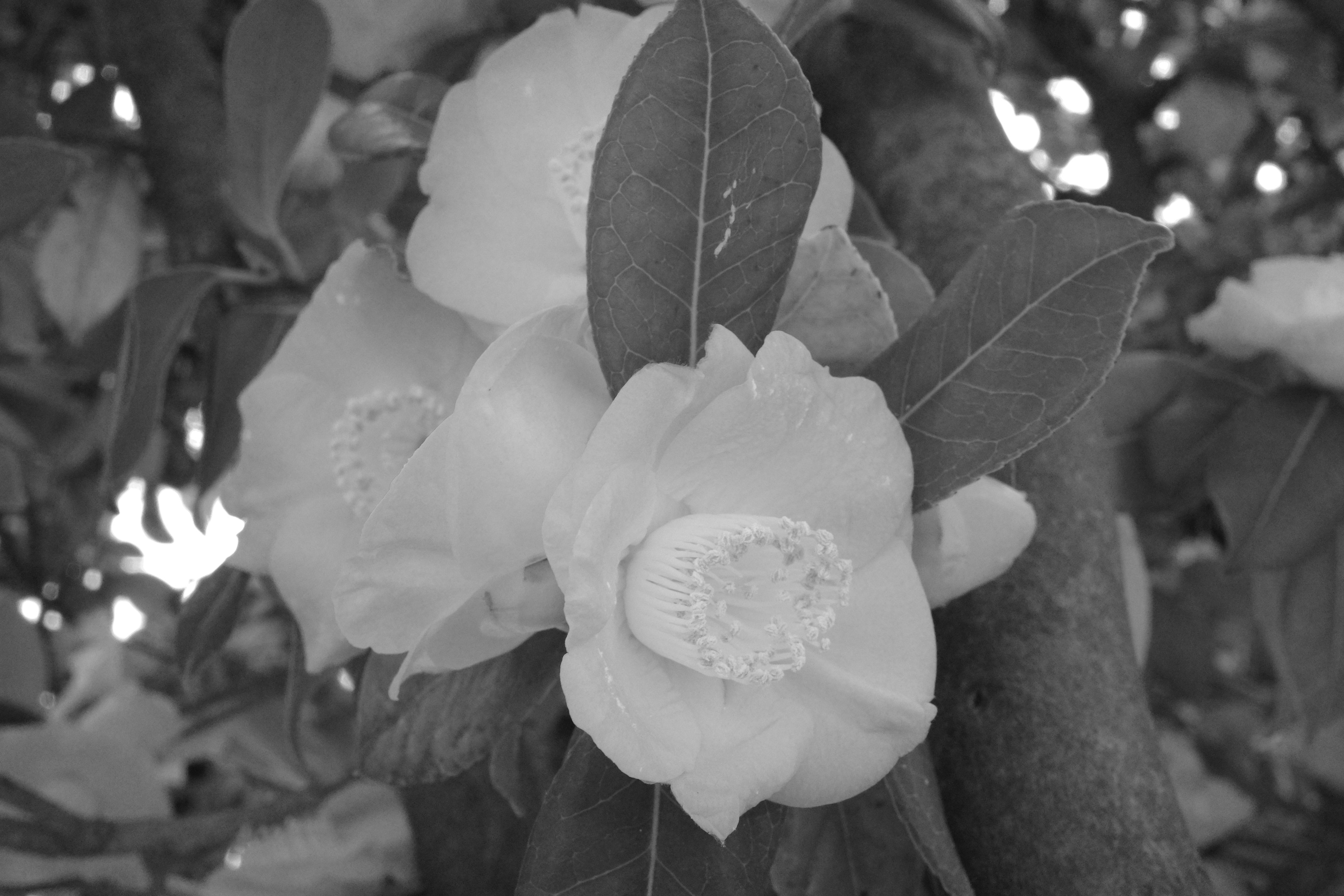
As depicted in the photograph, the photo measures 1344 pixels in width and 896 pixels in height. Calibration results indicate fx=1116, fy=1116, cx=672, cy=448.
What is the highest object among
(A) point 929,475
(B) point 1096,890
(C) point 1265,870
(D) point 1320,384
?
(A) point 929,475

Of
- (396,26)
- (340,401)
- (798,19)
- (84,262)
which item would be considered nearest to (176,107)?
(84,262)

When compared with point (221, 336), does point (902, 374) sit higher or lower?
higher

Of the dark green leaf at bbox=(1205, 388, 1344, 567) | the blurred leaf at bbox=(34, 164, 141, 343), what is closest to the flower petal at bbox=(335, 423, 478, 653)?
the dark green leaf at bbox=(1205, 388, 1344, 567)

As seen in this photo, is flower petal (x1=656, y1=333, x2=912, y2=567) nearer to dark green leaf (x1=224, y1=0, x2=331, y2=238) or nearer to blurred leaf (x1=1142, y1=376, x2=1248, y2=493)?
dark green leaf (x1=224, y1=0, x2=331, y2=238)

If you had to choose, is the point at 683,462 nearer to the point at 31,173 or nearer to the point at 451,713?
the point at 451,713

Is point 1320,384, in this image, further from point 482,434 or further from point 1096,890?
point 482,434

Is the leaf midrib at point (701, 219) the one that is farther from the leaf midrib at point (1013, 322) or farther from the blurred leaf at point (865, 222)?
the blurred leaf at point (865, 222)

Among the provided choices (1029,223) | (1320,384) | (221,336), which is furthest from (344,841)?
(1320,384)
